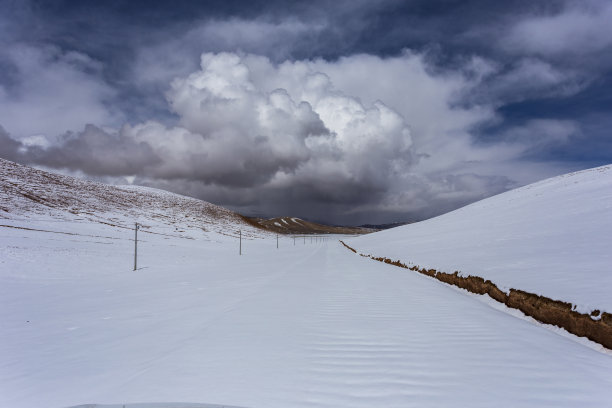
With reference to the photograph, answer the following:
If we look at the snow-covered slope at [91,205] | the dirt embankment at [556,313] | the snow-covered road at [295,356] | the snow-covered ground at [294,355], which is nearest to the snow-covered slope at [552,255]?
the dirt embankment at [556,313]

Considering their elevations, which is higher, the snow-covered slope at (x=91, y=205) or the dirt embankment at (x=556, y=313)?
the snow-covered slope at (x=91, y=205)

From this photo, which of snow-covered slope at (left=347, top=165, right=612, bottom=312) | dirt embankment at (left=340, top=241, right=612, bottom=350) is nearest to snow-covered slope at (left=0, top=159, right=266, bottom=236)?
snow-covered slope at (left=347, top=165, right=612, bottom=312)

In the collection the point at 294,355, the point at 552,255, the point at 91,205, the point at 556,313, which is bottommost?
the point at 294,355

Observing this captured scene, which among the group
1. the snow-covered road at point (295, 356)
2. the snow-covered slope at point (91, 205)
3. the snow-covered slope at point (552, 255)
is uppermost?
the snow-covered slope at point (91, 205)

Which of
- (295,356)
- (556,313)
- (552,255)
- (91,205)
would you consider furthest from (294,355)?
(91,205)

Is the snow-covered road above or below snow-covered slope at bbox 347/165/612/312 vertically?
below

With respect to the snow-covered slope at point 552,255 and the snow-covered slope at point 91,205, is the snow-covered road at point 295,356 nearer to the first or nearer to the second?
the snow-covered slope at point 552,255

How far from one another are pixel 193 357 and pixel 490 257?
11.6 meters

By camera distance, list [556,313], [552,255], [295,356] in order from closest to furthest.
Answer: [295,356] → [556,313] → [552,255]

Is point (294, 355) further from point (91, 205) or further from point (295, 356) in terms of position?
point (91, 205)

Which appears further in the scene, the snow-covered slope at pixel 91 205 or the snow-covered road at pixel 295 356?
the snow-covered slope at pixel 91 205

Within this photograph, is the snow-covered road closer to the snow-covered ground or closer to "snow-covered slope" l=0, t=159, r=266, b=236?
the snow-covered ground

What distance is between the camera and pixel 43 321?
21.9 ft

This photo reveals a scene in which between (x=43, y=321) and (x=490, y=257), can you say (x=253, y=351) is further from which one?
(x=490, y=257)
